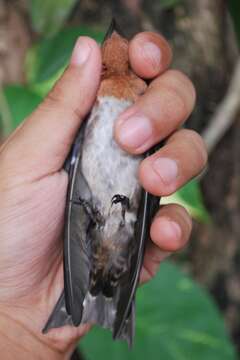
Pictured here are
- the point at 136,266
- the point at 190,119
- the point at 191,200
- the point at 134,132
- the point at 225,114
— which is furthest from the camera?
the point at 190,119

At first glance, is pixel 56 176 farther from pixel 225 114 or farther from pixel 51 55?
pixel 225 114

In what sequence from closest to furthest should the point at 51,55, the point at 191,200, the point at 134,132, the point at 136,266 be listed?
1. the point at 134,132
2. the point at 136,266
3. the point at 191,200
4. the point at 51,55

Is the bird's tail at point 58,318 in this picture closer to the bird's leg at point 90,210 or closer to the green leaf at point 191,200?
the bird's leg at point 90,210

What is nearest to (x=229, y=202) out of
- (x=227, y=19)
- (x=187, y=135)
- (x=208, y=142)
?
(x=208, y=142)

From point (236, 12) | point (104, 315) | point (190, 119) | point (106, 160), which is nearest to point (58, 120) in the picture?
point (106, 160)

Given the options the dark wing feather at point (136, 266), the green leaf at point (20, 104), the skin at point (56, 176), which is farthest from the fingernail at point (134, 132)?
the green leaf at point (20, 104)

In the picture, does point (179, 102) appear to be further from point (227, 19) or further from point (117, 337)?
point (227, 19)
